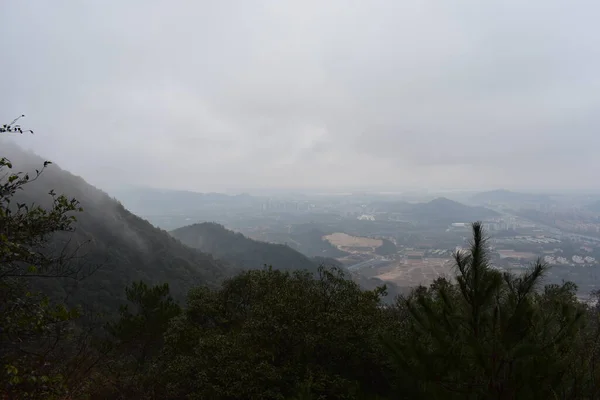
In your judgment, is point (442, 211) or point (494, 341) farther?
point (442, 211)

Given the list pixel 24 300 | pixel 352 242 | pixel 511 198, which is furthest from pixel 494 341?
pixel 511 198

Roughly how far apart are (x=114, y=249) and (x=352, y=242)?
89.2m

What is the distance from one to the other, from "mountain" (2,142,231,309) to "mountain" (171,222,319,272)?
15751 mm

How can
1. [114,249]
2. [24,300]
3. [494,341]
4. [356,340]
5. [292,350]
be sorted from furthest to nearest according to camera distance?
[114,249] → [292,350] → [356,340] → [24,300] → [494,341]

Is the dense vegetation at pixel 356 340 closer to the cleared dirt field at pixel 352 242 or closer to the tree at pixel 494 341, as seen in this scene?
the tree at pixel 494 341

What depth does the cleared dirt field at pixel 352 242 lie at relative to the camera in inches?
4777

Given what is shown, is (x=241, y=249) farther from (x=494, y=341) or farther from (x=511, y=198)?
(x=511, y=198)

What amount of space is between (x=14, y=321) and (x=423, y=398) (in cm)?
484

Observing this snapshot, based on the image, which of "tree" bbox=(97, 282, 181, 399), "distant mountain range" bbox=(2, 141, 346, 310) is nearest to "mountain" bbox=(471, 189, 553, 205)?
"distant mountain range" bbox=(2, 141, 346, 310)

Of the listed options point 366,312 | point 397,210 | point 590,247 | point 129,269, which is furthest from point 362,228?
point 366,312

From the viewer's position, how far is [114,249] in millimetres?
71938

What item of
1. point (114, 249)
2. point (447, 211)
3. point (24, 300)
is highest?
point (24, 300)

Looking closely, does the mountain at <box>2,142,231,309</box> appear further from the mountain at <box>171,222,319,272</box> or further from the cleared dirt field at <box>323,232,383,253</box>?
the cleared dirt field at <box>323,232,383,253</box>

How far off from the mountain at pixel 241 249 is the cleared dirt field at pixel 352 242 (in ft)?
90.4
